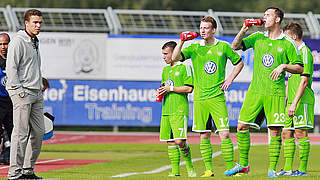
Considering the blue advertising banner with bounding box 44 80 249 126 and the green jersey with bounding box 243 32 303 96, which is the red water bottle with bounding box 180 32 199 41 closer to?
the green jersey with bounding box 243 32 303 96

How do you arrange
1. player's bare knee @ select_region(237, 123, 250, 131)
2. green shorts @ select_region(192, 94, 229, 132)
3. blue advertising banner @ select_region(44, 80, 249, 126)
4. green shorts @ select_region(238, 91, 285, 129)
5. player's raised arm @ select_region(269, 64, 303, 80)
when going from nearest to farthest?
player's raised arm @ select_region(269, 64, 303, 80) → green shorts @ select_region(238, 91, 285, 129) → player's bare knee @ select_region(237, 123, 250, 131) → green shorts @ select_region(192, 94, 229, 132) → blue advertising banner @ select_region(44, 80, 249, 126)

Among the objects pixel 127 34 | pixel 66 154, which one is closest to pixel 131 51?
pixel 127 34

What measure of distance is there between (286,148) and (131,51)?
51.2 feet

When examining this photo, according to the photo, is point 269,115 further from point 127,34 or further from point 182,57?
point 127,34

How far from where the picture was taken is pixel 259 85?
10.7m

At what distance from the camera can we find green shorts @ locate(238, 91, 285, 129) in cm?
1060

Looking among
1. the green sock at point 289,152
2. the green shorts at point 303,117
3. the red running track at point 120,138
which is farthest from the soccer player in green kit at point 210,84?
the red running track at point 120,138

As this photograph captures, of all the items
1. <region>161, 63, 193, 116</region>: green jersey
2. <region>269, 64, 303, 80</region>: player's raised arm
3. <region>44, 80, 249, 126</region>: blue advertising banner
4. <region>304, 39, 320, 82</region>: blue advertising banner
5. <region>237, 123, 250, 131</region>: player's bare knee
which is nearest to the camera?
<region>269, 64, 303, 80</region>: player's raised arm

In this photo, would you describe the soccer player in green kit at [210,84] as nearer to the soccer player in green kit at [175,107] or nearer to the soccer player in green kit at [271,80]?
the soccer player in green kit at [271,80]

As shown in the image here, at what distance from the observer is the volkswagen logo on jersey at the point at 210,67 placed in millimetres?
11008

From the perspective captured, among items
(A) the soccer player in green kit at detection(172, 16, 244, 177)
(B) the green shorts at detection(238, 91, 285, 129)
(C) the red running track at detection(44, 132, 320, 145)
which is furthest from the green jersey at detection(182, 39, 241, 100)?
(C) the red running track at detection(44, 132, 320, 145)

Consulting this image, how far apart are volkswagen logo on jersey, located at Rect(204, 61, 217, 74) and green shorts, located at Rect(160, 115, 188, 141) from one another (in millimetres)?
1002

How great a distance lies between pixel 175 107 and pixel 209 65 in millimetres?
1055

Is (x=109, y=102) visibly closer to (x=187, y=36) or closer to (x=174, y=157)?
(x=174, y=157)
